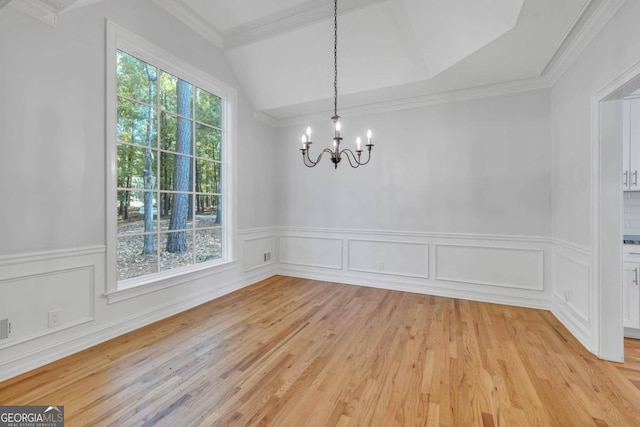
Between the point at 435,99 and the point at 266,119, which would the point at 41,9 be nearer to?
the point at 266,119

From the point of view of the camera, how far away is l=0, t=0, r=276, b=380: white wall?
2043mm

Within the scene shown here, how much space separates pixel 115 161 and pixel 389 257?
3.64m

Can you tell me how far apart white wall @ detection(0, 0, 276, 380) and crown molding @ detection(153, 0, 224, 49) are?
20 centimetres

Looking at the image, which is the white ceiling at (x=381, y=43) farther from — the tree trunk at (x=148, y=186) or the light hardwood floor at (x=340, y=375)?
the light hardwood floor at (x=340, y=375)

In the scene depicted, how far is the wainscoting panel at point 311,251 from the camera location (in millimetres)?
4691

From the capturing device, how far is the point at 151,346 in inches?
98.5

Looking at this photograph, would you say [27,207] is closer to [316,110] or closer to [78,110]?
[78,110]

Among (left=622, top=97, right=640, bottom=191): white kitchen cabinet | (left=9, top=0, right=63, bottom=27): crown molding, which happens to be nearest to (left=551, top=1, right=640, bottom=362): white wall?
(left=622, top=97, right=640, bottom=191): white kitchen cabinet

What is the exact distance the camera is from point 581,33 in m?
2.48

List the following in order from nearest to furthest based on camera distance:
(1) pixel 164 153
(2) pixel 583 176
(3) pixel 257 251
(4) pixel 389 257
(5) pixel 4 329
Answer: (5) pixel 4 329 → (2) pixel 583 176 → (1) pixel 164 153 → (4) pixel 389 257 → (3) pixel 257 251

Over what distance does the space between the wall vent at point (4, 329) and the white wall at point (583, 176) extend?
465cm

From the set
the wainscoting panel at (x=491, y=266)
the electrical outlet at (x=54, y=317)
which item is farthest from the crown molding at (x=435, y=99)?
the electrical outlet at (x=54, y=317)

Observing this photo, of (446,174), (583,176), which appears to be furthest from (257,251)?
(583,176)

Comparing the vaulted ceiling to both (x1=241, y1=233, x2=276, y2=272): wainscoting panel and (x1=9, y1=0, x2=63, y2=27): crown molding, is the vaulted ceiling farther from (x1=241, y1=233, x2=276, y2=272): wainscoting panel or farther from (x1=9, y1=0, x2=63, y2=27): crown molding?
(x1=241, y1=233, x2=276, y2=272): wainscoting panel
